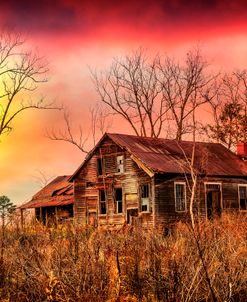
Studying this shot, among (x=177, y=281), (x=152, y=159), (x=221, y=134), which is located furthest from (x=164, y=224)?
(x=177, y=281)

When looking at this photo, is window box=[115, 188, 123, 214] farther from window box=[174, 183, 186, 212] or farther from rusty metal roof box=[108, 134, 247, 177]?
window box=[174, 183, 186, 212]

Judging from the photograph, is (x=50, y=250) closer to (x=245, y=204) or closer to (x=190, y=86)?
(x=245, y=204)

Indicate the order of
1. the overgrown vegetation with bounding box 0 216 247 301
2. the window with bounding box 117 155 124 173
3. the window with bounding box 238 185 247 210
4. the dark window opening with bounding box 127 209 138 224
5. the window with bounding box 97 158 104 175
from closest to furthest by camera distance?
the overgrown vegetation with bounding box 0 216 247 301
the dark window opening with bounding box 127 209 138 224
the window with bounding box 117 155 124 173
the window with bounding box 97 158 104 175
the window with bounding box 238 185 247 210

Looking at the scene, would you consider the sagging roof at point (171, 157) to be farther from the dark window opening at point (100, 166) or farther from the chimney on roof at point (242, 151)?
the dark window opening at point (100, 166)

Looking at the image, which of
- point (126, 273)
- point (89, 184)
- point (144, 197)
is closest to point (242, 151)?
point (144, 197)

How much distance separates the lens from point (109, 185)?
32969 mm

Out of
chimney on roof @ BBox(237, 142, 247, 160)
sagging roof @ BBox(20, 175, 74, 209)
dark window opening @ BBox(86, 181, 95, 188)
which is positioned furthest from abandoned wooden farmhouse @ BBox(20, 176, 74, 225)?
chimney on roof @ BBox(237, 142, 247, 160)

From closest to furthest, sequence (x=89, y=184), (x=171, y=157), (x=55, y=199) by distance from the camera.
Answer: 1. (x=171, y=157)
2. (x=89, y=184)
3. (x=55, y=199)

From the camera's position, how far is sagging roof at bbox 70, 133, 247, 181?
3020 centimetres

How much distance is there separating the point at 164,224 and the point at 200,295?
20.9m

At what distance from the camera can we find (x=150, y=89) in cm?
4759

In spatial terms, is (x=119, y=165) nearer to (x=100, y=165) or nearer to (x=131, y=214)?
(x=100, y=165)

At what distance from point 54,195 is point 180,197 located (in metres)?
13.6

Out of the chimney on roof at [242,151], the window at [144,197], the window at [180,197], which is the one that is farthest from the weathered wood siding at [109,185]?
the chimney on roof at [242,151]
